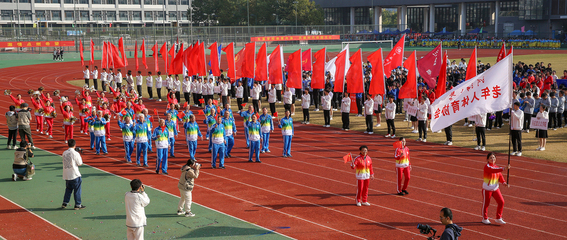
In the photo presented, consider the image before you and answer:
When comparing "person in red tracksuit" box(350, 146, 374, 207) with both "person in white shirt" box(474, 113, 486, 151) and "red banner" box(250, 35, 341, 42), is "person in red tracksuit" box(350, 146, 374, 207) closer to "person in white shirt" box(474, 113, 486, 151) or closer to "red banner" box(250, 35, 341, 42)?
"person in white shirt" box(474, 113, 486, 151)

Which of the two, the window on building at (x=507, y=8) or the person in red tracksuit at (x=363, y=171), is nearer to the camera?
the person in red tracksuit at (x=363, y=171)

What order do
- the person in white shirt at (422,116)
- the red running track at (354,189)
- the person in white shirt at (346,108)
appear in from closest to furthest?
1. the red running track at (354,189)
2. the person in white shirt at (422,116)
3. the person in white shirt at (346,108)

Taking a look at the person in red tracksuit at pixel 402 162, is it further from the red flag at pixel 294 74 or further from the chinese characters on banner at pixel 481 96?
the red flag at pixel 294 74

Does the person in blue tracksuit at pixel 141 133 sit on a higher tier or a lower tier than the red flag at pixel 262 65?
lower

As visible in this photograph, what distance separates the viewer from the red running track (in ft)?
34.7

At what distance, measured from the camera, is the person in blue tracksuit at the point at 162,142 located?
14383 millimetres

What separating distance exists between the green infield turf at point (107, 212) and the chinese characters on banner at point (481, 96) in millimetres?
4656

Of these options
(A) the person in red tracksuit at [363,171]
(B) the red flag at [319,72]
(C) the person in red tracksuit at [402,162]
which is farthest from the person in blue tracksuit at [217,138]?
(B) the red flag at [319,72]

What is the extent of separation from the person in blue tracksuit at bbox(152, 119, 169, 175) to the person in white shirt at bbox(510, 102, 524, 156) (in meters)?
10.8

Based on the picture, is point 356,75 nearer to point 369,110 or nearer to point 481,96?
point 369,110

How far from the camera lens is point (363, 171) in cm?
1153

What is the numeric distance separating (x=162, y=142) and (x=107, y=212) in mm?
3367

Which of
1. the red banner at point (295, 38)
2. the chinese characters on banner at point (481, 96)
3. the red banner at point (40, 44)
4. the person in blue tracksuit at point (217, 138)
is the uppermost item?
the red banner at point (295, 38)

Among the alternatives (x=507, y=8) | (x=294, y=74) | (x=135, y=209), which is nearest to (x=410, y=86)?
(x=294, y=74)
